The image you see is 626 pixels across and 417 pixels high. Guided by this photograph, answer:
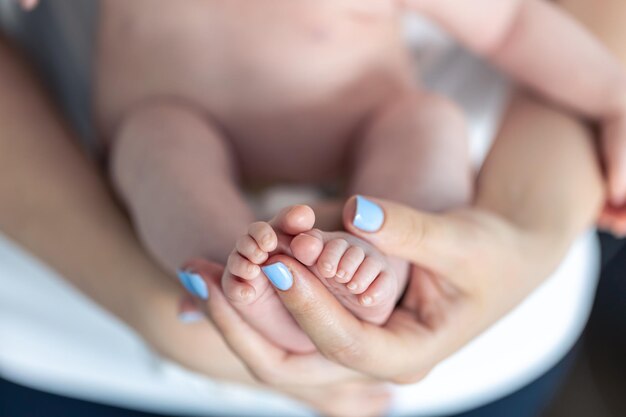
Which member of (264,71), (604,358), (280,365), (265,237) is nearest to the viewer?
(265,237)

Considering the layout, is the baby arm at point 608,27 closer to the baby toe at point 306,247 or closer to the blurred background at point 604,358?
the blurred background at point 604,358

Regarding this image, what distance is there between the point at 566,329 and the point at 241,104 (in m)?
0.31

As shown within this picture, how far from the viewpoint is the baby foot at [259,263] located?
0.27m

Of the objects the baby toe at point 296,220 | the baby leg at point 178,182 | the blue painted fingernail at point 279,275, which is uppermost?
the baby leg at point 178,182

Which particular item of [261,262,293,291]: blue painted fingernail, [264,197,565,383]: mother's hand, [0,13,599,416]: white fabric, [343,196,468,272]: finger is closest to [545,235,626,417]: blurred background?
[0,13,599,416]: white fabric

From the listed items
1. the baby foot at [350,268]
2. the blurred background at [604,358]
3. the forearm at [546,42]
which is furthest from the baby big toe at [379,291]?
the blurred background at [604,358]

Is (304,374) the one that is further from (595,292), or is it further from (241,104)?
(595,292)

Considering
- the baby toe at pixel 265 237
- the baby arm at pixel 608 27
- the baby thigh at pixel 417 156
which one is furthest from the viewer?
the baby arm at pixel 608 27

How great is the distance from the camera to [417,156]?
413 millimetres

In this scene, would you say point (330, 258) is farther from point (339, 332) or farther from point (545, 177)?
point (545, 177)

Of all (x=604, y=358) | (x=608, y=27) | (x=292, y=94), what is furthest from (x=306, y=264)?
(x=604, y=358)

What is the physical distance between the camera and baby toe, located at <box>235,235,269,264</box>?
272 mm

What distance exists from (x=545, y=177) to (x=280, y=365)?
0.75 ft

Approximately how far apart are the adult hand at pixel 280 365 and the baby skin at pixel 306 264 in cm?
3
